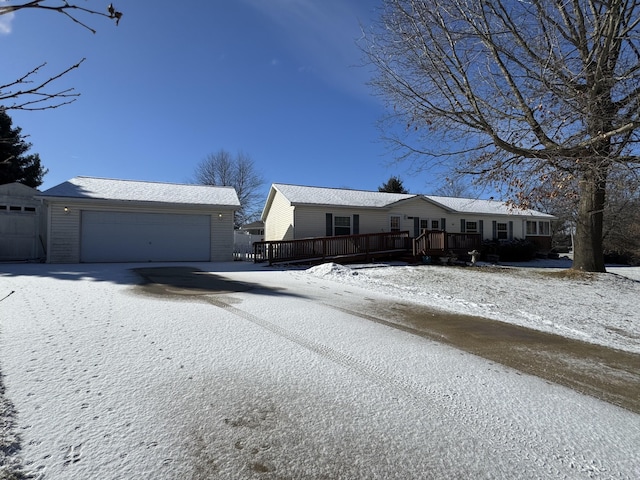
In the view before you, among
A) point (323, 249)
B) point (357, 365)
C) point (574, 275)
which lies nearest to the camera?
point (357, 365)

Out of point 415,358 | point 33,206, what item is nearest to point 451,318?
point 415,358

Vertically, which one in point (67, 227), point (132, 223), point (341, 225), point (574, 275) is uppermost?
point (341, 225)

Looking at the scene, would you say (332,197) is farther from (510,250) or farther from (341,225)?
(510,250)

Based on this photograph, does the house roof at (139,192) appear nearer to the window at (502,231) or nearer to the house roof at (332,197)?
the house roof at (332,197)

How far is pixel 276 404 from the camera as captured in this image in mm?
2639

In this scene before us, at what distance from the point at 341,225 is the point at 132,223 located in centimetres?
1023

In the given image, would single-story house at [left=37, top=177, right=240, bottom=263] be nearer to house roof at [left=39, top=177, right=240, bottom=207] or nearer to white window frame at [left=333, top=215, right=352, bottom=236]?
house roof at [left=39, top=177, right=240, bottom=207]

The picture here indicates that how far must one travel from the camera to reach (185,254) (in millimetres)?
16578

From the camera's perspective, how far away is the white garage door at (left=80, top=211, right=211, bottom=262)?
15.3m

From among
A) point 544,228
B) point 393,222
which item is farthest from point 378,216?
point 544,228

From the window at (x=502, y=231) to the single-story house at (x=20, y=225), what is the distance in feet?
85.8

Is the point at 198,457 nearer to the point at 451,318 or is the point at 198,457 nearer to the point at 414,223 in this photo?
the point at 451,318

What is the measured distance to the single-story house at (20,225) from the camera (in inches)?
623

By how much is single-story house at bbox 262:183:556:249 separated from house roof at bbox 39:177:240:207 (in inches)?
124
